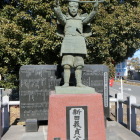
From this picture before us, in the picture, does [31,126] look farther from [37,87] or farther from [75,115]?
[75,115]

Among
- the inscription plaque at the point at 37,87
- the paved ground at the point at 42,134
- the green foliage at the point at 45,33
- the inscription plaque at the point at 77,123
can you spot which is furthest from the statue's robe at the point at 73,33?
the green foliage at the point at 45,33

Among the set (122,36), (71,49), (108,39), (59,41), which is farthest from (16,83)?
(71,49)

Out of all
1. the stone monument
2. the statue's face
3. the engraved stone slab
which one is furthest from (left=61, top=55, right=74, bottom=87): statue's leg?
the engraved stone slab

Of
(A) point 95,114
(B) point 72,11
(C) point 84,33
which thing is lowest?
(A) point 95,114

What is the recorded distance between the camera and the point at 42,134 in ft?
17.6

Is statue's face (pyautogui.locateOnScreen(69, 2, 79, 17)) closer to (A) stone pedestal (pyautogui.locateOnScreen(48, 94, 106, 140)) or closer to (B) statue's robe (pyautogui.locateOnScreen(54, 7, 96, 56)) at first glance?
(B) statue's robe (pyautogui.locateOnScreen(54, 7, 96, 56))

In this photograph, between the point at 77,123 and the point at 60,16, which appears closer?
the point at 77,123

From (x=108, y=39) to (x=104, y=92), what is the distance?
236 cm

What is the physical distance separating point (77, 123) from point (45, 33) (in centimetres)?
436

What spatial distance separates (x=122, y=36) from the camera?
8375mm

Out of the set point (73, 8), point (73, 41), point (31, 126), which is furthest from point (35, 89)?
point (73, 8)

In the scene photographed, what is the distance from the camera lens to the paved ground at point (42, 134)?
16.5ft

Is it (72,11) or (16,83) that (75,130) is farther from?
(16,83)

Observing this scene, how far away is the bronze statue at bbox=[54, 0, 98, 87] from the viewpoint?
422cm
